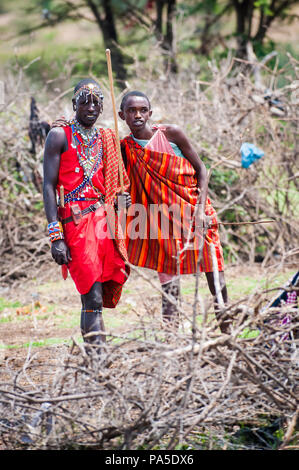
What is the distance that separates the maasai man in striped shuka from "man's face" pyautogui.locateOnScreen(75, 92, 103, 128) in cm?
37

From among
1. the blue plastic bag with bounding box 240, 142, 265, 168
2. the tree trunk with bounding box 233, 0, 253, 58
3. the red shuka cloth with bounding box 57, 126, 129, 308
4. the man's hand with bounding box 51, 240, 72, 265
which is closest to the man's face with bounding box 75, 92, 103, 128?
the red shuka cloth with bounding box 57, 126, 129, 308

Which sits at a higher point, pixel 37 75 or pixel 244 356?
pixel 37 75

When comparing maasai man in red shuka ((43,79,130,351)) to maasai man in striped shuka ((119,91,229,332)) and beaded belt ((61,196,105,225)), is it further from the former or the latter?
maasai man in striped shuka ((119,91,229,332))

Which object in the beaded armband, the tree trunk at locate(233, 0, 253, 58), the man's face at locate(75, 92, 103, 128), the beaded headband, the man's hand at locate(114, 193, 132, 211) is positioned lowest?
the beaded armband

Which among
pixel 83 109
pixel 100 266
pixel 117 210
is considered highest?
pixel 83 109

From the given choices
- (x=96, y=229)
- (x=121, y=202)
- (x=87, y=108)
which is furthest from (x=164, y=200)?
(x=87, y=108)

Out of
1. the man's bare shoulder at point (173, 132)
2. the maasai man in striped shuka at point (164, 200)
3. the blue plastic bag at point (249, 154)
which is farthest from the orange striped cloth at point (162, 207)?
the blue plastic bag at point (249, 154)

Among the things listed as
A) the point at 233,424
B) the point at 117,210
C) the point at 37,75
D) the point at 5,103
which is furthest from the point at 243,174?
the point at 37,75

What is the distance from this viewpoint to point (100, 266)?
363 centimetres

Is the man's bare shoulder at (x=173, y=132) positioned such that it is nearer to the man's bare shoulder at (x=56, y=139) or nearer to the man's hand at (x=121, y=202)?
the man's hand at (x=121, y=202)

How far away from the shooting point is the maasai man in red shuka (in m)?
3.55

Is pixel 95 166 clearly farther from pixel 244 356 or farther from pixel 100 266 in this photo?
pixel 244 356

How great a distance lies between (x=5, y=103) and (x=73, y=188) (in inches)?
153

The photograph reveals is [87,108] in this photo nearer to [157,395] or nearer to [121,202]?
[121,202]
